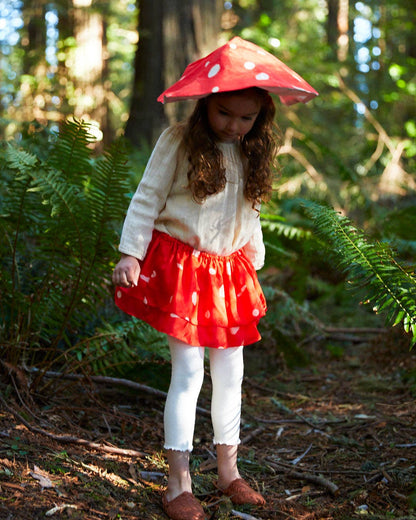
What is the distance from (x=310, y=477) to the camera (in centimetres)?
226

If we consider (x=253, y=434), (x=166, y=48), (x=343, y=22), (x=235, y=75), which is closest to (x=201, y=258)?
(x=235, y=75)

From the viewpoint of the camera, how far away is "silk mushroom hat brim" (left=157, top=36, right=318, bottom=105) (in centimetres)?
178

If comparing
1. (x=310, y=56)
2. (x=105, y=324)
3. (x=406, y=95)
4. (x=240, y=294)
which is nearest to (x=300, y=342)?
(x=105, y=324)

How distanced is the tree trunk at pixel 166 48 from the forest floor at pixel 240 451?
292cm

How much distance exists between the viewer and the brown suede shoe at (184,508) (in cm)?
183

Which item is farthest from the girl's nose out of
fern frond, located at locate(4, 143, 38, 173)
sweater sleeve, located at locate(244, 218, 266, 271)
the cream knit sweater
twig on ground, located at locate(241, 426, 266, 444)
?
twig on ground, located at locate(241, 426, 266, 444)

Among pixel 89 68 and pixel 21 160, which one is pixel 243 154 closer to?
pixel 21 160

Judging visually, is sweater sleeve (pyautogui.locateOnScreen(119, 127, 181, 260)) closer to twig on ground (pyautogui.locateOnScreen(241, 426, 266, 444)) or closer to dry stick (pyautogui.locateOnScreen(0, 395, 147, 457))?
dry stick (pyautogui.locateOnScreen(0, 395, 147, 457))

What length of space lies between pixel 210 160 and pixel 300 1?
15.2m

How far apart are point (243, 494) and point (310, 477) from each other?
38 centimetres

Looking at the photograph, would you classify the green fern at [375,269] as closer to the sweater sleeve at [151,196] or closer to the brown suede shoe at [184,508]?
the sweater sleeve at [151,196]

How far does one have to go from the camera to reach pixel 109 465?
211 cm

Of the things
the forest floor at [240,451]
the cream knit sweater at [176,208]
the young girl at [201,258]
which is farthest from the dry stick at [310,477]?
the cream knit sweater at [176,208]

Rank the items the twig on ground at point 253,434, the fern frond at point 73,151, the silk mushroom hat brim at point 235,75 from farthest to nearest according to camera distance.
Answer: the twig on ground at point 253,434, the fern frond at point 73,151, the silk mushroom hat brim at point 235,75
